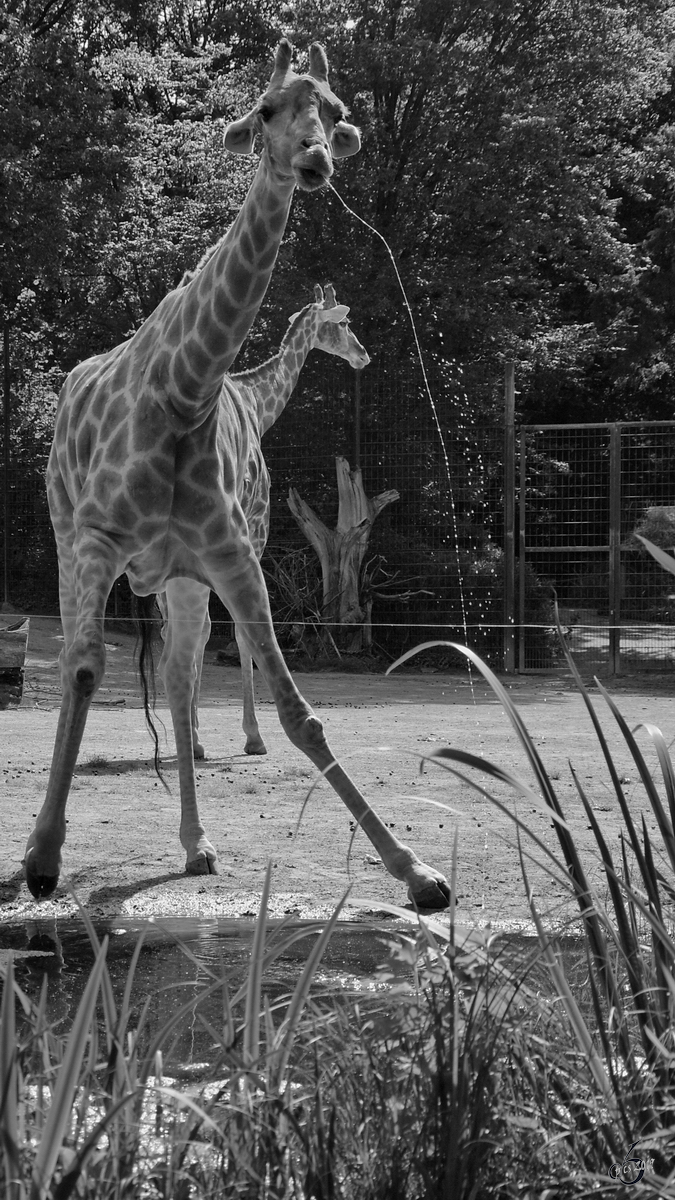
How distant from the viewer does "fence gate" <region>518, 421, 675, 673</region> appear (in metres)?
14.4

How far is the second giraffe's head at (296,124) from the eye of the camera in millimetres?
3639

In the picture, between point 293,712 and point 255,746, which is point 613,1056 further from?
point 255,746

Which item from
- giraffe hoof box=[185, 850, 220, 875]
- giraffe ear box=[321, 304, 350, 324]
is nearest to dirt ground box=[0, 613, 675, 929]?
giraffe hoof box=[185, 850, 220, 875]

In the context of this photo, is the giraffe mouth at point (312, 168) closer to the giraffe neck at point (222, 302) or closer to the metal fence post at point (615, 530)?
the giraffe neck at point (222, 302)

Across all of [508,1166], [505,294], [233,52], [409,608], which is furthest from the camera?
[233,52]

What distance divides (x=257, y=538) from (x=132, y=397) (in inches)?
137

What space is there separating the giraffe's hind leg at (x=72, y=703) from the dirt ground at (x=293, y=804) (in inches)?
5.8

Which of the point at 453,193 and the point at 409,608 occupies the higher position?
the point at 453,193

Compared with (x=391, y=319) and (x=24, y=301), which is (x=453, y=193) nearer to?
(x=391, y=319)

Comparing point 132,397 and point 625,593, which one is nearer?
point 132,397

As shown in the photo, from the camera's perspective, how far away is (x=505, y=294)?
2095 centimetres

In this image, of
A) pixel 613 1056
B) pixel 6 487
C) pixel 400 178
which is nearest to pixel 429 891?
pixel 613 1056

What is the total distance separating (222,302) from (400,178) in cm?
1676

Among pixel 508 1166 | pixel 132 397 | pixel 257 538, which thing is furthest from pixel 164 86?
pixel 508 1166
